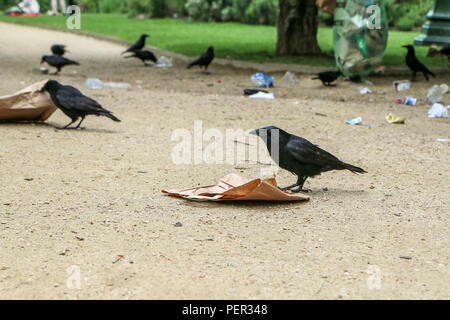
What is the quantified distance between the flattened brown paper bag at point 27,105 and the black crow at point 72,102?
16 centimetres

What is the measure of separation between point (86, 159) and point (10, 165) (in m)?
0.70

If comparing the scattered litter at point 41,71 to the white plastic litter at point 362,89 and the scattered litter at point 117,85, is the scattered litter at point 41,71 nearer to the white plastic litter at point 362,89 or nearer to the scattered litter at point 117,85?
the scattered litter at point 117,85

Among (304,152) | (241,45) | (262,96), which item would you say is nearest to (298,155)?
(304,152)

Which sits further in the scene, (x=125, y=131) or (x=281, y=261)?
(x=125, y=131)

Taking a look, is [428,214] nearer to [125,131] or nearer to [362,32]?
[125,131]

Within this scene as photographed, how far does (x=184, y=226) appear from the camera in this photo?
4.18 metres

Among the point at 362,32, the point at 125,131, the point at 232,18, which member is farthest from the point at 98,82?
the point at 232,18

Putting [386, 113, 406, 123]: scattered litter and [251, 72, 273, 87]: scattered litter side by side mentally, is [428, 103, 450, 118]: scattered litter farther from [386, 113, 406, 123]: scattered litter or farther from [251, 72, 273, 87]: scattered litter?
[251, 72, 273, 87]: scattered litter

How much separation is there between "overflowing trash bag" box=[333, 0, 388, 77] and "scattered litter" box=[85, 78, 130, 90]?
155 inches

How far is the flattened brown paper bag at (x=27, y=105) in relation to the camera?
284 inches

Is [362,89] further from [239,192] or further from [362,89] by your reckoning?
[239,192]

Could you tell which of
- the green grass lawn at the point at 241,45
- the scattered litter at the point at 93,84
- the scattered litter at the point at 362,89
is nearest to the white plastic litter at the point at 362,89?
the scattered litter at the point at 362,89

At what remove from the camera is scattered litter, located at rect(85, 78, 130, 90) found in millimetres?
10703

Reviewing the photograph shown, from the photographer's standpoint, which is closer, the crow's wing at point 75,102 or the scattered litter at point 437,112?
the crow's wing at point 75,102
